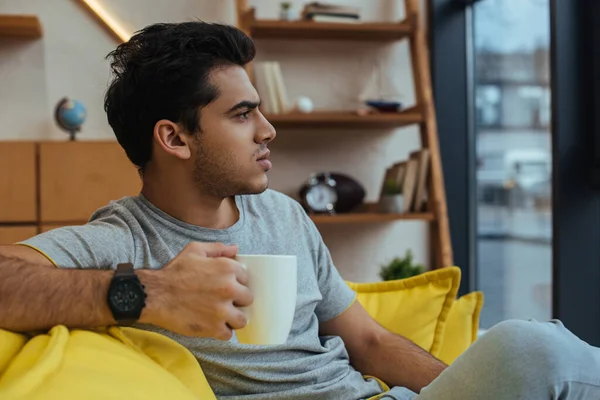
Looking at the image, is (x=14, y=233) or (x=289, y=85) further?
(x=289, y=85)

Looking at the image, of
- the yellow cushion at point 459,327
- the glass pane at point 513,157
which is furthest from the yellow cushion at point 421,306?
the glass pane at point 513,157

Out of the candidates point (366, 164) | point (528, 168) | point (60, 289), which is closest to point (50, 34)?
point (366, 164)

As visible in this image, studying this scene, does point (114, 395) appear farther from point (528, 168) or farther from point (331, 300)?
point (528, 168)

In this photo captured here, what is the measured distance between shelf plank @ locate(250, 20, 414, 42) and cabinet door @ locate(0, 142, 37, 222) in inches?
43.8

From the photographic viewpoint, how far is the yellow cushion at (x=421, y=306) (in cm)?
185

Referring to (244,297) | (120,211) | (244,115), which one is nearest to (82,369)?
(244,297)

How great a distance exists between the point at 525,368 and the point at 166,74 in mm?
839

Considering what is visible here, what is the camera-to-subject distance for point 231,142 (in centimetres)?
153

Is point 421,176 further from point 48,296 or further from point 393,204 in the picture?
point 48,296

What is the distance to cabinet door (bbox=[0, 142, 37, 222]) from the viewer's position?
134 inches

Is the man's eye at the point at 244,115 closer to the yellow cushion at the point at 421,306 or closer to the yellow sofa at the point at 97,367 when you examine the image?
the yellow sofa at the point at 97,367

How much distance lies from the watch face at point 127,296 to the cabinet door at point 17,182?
96.8 inches

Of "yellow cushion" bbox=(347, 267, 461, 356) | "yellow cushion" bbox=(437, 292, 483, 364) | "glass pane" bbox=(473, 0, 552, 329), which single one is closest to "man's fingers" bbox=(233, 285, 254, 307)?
"yellow cushion" bbox=(347, 267, 461, 356)

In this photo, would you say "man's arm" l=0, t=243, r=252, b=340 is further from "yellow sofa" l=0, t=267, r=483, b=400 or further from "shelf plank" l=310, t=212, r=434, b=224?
"shelf plank" l=310, t=212, r=434, b=224
